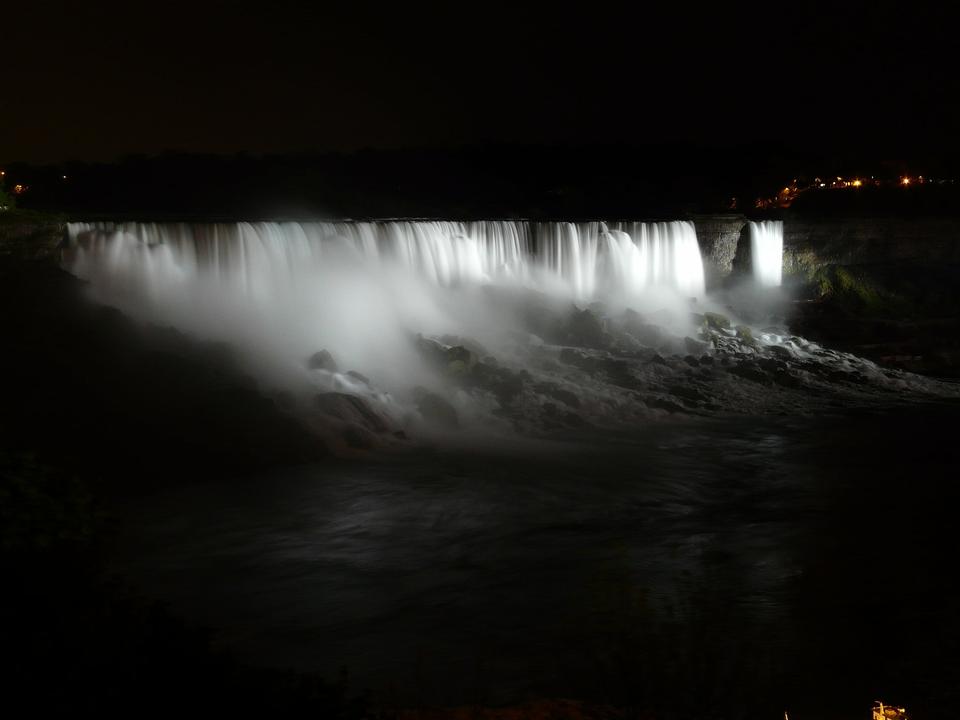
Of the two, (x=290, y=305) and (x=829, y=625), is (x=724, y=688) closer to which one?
(x=829, y=625)

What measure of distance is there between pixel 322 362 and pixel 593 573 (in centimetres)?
1014

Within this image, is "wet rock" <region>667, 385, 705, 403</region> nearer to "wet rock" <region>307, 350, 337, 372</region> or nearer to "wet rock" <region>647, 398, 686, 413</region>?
"wet rock" <region>647, 398, 686, 413</region>

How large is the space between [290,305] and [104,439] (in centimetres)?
959

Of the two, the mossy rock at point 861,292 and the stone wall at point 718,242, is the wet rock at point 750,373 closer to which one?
the mossy rock at point 861,292

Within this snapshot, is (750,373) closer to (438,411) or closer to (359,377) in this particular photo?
(438,411)

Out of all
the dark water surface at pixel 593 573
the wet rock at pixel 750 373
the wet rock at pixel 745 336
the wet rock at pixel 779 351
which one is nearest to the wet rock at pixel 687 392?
the wet rock at pixel 750 373

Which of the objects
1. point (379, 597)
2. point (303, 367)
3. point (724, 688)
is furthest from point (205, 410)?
point (724, 688)

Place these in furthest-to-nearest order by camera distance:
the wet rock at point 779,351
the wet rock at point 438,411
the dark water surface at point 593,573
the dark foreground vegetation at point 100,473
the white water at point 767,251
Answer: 1. the white water at point 767,251
2. the wet rock at point 779,351
3. the wet rock at point 438,411
4. the dark water surface at point 593,573
5. the dark foreground vegetation at point 100,473

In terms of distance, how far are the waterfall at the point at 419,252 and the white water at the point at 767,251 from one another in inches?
94.9

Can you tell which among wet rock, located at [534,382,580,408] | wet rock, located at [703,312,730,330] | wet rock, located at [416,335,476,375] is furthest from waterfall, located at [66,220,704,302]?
wet rock, located at [534,382,580,408]

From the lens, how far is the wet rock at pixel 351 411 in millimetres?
15859

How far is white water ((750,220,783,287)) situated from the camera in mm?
32844

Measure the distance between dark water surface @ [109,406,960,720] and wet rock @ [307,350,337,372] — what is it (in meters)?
4.23

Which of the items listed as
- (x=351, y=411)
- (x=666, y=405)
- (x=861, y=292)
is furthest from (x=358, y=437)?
(x=861, y=292)
